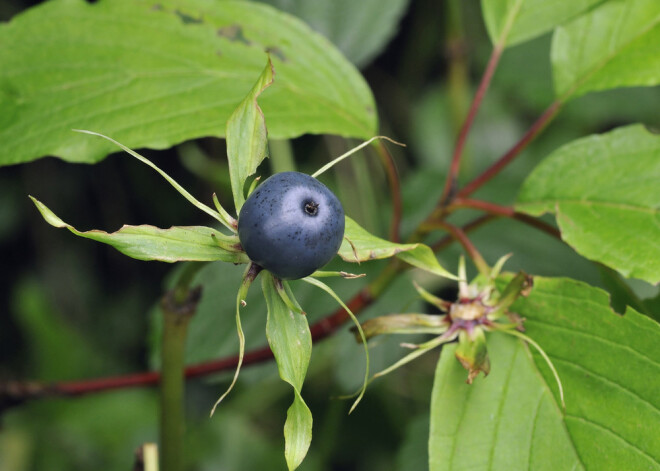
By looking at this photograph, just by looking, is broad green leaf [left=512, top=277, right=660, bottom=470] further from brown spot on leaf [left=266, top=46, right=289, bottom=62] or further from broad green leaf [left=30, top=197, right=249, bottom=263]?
brown spot on leaf [left=266, top=46, right=289, bottom=62]

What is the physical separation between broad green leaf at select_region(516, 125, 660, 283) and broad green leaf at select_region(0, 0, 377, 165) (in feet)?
0.87

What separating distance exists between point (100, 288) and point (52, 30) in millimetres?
1028

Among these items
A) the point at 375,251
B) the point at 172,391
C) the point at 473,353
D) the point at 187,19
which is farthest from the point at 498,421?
the point at 187,19

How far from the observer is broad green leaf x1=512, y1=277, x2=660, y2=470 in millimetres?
659

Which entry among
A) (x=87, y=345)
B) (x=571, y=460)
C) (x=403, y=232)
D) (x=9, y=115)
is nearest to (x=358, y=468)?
(x=403, y=232)

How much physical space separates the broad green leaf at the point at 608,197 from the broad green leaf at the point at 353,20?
22.6 inches

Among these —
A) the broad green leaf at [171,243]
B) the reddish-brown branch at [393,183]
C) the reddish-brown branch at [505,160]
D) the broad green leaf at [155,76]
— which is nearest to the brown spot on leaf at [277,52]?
the broad green leaf at [155,76]

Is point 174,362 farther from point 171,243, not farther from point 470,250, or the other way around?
point 470,250

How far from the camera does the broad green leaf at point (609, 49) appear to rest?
0.93m

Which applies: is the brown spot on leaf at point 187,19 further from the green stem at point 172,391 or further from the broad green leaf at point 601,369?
the broad green leaf at point 601,369

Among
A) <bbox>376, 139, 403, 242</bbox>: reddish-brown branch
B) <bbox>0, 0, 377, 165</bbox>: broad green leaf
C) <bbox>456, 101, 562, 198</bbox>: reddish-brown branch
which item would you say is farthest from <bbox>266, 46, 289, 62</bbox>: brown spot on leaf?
<bbox>456, 101, 562, 198</bbox>: reddish-brown branch

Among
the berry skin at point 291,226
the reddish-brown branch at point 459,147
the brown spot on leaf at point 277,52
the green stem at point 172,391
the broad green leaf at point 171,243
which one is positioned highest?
the berry skin at point 291,226

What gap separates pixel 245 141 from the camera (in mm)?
622

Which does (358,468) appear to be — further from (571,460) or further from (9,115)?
(9,115)
